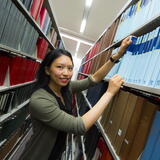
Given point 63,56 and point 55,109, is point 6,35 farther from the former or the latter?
point 55,109

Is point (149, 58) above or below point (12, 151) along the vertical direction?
above

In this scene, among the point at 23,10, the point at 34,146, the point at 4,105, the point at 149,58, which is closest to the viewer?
the point at 149,58

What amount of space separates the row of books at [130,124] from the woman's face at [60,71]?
368mm

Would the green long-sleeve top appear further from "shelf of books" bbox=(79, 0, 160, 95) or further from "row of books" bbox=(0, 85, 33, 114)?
"row of books" bbox=(0, 85, 33, 114)

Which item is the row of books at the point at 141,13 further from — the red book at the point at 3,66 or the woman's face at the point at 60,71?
the red book at the point at 3,66

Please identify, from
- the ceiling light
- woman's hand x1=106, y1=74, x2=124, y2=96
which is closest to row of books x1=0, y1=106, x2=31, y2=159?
woman's hand x1=106, y1=74, x2=124, y2=96

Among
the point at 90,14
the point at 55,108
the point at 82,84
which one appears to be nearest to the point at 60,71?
the point at 55,108

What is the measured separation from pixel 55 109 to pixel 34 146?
0.36 m

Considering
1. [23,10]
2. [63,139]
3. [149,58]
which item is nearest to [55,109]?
[63,139]

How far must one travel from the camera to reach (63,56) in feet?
4.63

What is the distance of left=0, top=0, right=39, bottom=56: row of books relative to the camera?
4.65 feet

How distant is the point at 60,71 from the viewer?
4.43ft

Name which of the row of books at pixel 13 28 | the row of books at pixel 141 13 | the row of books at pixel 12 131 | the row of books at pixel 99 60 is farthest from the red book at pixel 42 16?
the row of books at pixel 141 13

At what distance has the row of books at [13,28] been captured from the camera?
142cm
